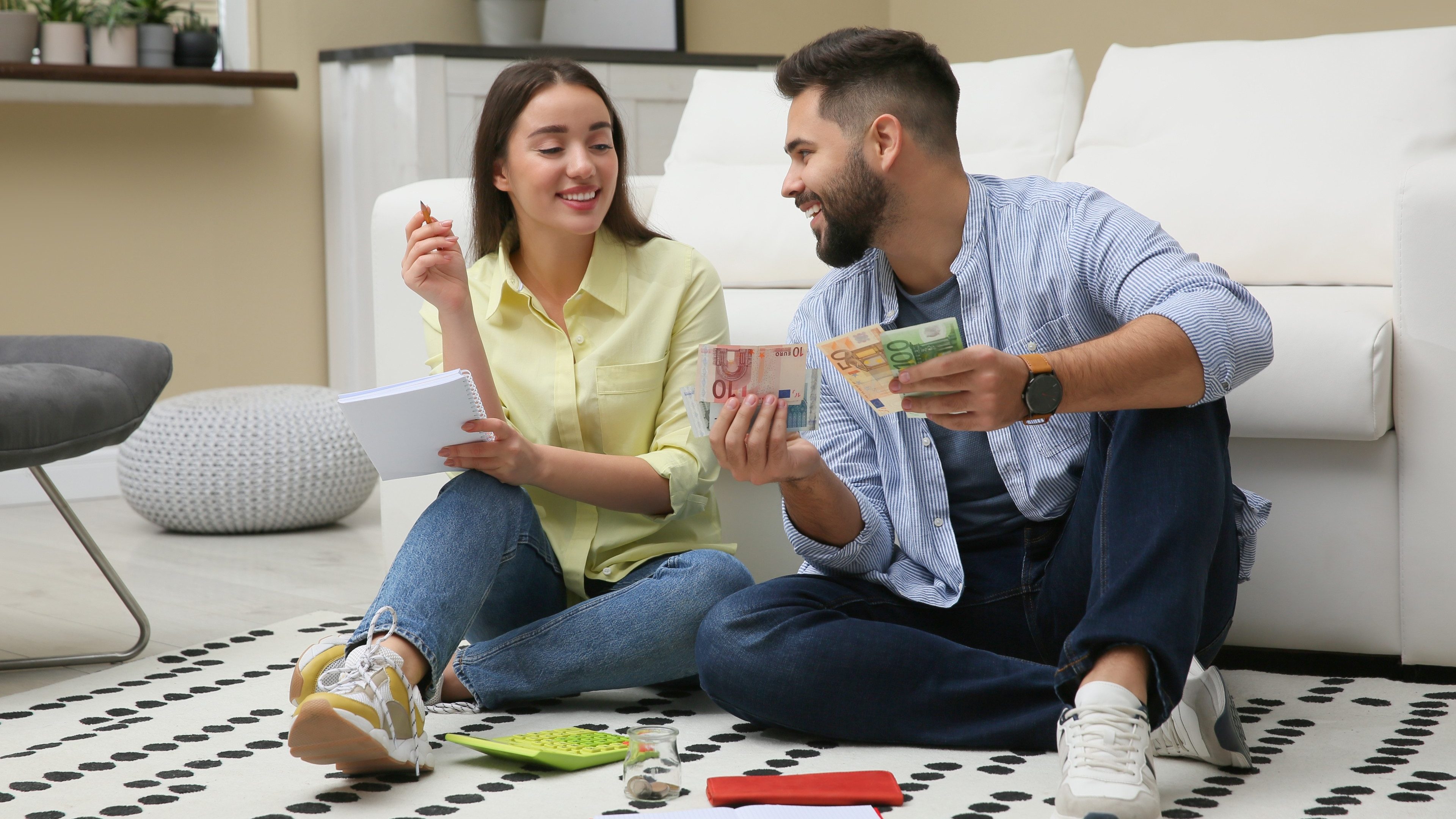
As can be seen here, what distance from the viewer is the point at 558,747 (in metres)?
1.74

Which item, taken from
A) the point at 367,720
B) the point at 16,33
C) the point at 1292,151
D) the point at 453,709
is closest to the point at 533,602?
the point at 453,709

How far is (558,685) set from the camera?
1.97 m

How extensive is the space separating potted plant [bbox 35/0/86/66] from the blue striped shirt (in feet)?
9.90

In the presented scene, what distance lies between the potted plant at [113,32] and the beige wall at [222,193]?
0.46ft

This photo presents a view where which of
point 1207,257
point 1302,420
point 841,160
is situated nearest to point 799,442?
point 841,160

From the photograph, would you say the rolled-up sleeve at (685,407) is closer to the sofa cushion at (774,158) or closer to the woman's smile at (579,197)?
the woman's smile at (579,197)

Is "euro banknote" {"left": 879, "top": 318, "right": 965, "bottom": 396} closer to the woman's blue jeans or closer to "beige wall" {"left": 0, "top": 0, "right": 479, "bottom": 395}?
the woman's blue jeans

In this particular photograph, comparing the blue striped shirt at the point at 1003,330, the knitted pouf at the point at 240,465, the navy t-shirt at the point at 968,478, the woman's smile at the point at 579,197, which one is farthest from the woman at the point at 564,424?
the knitted pouf at the point at 240,465

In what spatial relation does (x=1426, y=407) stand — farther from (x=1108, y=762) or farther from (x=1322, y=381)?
(x=1108, y=762)

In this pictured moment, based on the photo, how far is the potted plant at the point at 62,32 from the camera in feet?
13.3

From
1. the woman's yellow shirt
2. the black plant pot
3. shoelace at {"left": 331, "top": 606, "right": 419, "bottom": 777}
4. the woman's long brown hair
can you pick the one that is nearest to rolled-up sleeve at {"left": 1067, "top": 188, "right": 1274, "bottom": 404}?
the woman's yellow shirt

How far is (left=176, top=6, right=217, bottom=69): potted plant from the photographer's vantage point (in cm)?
422

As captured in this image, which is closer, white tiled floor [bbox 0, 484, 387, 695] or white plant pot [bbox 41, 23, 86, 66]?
white tiled floor [bbox 0, 484, 387, 695]

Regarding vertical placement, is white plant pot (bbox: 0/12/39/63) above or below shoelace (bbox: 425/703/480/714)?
above
